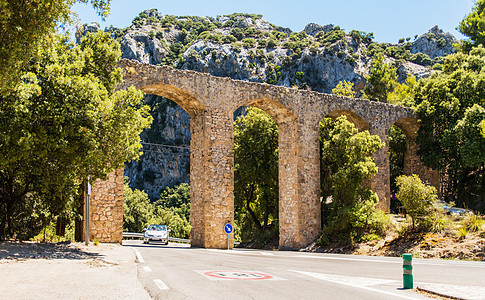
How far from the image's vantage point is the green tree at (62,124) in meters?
11.9

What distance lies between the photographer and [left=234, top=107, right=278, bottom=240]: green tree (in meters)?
30.2

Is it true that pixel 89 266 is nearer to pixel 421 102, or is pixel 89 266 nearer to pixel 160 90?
pixel 160 90

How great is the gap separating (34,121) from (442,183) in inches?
1062

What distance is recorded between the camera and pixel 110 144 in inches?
524

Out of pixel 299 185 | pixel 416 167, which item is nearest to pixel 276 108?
pixel 299 185

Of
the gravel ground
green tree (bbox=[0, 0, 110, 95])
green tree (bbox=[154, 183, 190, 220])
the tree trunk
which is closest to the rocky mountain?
green tree (bbox=[154, 183, 190, 220])

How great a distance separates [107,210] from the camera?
730 inches

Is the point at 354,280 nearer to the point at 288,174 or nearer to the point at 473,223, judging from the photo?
the point at 473,223

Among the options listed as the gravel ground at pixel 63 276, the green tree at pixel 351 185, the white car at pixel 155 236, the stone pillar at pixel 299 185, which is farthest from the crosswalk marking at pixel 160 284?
the white car at pixel 155 236

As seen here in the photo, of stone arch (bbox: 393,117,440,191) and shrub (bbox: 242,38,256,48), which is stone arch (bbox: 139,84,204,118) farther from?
shrub (bbox: 242,38,256,48)

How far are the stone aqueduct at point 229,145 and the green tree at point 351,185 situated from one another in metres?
1.04

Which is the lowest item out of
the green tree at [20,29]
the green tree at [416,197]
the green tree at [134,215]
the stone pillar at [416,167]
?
the green tree at [134,215]

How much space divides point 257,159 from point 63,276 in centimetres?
2316

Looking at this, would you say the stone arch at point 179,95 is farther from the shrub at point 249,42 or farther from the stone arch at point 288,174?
the shrub at point 249,42
